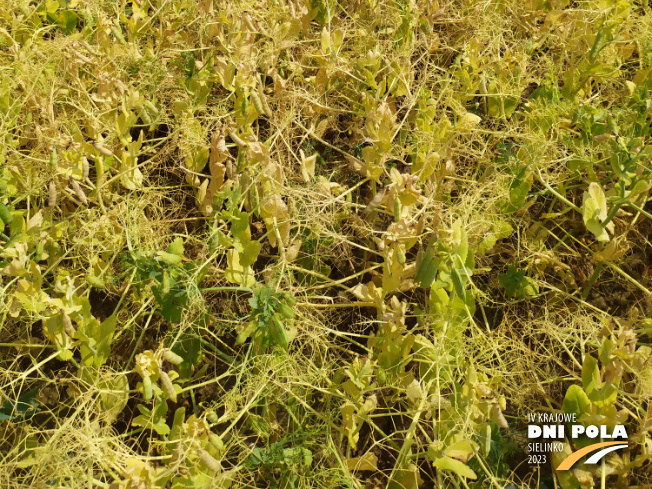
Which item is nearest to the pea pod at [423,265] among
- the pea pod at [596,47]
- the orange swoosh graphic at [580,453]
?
the orange swoosh graphic at [580,453]

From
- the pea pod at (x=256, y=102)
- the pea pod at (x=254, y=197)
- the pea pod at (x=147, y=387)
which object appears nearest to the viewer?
the pea pod at (x=147, y=387)

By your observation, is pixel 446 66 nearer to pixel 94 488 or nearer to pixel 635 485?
pixel 635 485

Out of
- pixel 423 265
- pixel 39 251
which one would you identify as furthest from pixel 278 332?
pixel 39 251

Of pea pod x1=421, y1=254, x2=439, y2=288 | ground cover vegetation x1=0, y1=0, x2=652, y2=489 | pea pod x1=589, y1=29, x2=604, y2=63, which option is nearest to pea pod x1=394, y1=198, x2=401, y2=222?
ground cover vegetation x1=0, y1=0, x2=652, y2=489

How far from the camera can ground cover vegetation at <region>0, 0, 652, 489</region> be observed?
3.82 feet

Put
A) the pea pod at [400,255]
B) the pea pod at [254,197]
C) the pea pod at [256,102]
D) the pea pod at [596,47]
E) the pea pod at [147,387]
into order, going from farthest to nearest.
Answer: the pea pod at [596,47]
the pea pod at [256,102]
the pea pod at [254,197]
the pea pod at [400,255]
the pea pod at [147,387]

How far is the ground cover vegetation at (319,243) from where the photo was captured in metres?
1.16

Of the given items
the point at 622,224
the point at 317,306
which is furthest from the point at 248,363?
the point at 622,224

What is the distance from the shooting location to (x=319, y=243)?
4.52 feet

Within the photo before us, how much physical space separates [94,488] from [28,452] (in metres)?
0.18

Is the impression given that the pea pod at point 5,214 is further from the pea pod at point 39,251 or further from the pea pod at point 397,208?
the pea pod at point 397,208

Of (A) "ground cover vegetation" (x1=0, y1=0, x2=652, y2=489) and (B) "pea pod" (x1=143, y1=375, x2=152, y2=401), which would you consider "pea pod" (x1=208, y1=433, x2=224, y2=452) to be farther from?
(B) "pea pod" (x1=143, y1=375, x2=152, y2=401)

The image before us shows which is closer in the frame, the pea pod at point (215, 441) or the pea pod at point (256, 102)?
the pea pod at point (215, 441)

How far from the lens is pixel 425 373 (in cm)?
116
